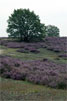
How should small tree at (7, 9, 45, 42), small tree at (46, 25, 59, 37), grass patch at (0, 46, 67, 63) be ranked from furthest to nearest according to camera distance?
small tree at (46, 25, 59, 37), small tree at (7, 9, 45, 42), grass patch at (0, 46, 67, 63)

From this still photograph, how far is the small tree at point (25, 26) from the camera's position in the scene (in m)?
54.2

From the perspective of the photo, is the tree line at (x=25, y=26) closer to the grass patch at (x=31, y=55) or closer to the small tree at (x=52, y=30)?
the grass patch at (x=31, y=55)

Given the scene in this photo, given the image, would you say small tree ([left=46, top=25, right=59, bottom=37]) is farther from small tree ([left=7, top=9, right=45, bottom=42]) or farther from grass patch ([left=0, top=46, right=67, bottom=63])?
grass patch ([left=0, top=46, right=67, bottom=63])

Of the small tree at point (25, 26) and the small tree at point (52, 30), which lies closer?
the small tree at point (25, 26)

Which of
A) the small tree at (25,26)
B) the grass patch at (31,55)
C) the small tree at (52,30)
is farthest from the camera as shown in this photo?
the small tree at (52,30)

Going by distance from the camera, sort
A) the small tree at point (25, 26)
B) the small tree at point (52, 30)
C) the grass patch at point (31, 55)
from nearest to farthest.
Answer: the grass patch at point (31, 55) → the small tree at point (25, 26) → the small tree at point (52, 30)

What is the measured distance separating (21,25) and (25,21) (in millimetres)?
1251

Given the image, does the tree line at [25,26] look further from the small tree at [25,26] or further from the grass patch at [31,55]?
the grass patch at [31,55]

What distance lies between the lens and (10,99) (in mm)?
11625

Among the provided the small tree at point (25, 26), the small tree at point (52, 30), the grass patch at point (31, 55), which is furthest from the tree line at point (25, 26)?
the small tree at point (52, 30)

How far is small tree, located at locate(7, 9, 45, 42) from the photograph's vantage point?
54.2 metres

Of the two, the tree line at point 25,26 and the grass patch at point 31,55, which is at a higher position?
the tree line at point 25,26

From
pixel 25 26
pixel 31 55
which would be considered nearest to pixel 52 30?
pixel 25 26

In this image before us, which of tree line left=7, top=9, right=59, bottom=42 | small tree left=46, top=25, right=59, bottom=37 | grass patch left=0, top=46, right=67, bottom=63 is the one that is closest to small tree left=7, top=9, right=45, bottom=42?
tree line left=7, top=9, right=59, bottom=42
